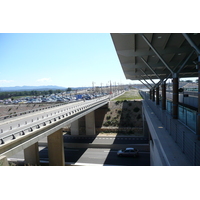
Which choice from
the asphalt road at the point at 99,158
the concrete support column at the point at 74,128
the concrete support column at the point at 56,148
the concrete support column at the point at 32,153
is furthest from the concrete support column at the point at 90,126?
the concrete support column at the point at 32,153

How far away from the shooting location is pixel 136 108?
4125 centimetres

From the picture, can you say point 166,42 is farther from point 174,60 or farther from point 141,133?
point 141,133

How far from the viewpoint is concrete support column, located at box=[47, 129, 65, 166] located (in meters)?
18.9

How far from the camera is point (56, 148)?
1905 cm

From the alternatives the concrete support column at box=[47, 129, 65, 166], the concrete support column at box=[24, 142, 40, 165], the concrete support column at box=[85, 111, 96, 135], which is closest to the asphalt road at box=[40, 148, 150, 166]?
the concrete support column at box=[47, 129, 65, 166]

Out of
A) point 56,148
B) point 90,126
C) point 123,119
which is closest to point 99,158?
point 56,148

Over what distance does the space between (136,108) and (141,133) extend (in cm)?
1001

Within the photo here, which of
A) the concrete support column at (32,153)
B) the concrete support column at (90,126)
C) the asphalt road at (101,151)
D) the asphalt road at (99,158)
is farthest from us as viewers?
the concrete support column at (90,126)

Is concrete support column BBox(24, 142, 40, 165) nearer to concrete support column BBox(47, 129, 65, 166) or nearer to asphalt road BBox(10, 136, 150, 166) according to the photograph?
concrete support column BBox(47, 129, 65, 166)

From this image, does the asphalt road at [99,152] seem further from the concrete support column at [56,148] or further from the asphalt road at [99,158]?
the concrete support column at [56,148]

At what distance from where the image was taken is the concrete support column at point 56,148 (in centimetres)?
1891

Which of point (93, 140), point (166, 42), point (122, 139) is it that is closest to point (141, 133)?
point (122, 139)

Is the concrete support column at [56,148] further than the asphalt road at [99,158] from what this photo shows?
No

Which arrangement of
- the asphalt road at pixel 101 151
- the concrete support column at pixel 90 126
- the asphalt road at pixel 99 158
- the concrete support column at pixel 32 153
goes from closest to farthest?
the concrete support column at pixel 32 153, the asphalt road at pixel 99 158, the asphalt road at pixel 101 151, the concrete support column at pixel 90 126
